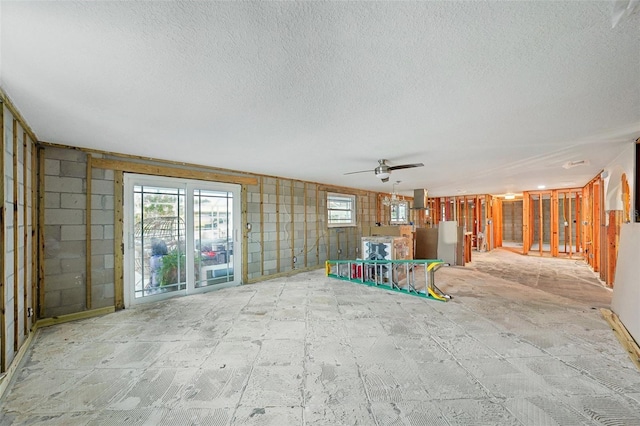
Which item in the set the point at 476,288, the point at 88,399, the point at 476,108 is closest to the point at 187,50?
the point at 476,108

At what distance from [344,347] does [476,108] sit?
2.61 m

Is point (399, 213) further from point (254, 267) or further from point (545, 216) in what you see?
point (545, 216)

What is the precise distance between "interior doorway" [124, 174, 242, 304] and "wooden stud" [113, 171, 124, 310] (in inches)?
2.5

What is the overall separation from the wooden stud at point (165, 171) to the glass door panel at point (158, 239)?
0.26 m

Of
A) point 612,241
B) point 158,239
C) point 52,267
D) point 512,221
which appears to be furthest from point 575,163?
point 512,221

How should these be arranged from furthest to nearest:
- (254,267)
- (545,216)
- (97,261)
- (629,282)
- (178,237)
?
(545,216)
(254,267)
(178,237)
(97,261)
(629,282)

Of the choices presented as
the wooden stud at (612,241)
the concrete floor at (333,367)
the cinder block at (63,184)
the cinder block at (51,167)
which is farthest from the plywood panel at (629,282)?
the cinder block at (51,167)

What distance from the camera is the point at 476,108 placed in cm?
229

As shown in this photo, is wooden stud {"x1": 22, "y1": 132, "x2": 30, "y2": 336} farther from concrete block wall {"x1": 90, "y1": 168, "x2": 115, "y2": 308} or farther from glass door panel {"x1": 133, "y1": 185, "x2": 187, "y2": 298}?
glass door panel {"x1": 133, "y1": 185, "x2": 187, "y2": 298}

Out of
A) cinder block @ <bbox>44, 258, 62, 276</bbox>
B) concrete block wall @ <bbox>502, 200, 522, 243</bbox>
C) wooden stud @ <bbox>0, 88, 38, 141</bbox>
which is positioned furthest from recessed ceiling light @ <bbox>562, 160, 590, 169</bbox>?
concrete block wall @ <bbox>502, 200, 522, 243</bbox>

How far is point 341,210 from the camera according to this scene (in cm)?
793

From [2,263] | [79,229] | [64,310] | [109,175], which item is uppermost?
[109,175]

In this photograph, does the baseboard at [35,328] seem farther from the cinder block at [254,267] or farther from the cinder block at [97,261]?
the cinder block at [254,267]

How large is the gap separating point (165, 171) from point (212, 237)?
1.43m
